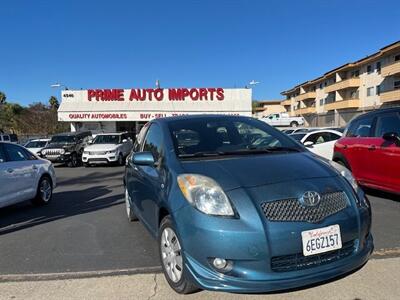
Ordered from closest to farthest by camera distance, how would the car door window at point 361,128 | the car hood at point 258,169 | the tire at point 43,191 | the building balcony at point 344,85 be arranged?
the car hood at point 258,169, the car door window at point 361,128, the tire at point 43,191, the building balcony at point 344,85

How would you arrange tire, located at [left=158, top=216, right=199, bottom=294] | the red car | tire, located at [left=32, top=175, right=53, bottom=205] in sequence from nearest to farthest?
tire, located at [left=158, top=216, right=199, bottom=294] → the red car → tire, located at [left=32, top=175, right=53, bottom=205]

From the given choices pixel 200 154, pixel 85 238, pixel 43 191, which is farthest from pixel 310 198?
pixel 43 191

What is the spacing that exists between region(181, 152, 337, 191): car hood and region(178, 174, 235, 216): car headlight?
7 cm

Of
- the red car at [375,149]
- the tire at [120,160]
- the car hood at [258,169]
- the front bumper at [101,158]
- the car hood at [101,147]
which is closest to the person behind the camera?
the car hood at [258,169]

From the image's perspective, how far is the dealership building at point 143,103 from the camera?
32.0 meters

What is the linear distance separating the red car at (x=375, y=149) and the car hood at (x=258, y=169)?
140 inches

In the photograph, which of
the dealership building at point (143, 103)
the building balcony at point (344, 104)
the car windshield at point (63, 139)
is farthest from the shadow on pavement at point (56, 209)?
the building balcony at point (344, 104)

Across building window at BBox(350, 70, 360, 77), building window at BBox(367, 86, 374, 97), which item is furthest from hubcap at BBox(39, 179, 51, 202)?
building window at BBox(350, 70, 360, 77)

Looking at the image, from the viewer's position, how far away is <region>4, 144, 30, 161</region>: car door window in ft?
25.6

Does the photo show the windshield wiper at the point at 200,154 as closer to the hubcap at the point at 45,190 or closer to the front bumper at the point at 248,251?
the front bumper at the point at 248,251

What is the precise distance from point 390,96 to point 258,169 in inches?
1847

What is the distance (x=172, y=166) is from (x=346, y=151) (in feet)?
18.6

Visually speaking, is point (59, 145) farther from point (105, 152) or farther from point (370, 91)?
point (370, 91)

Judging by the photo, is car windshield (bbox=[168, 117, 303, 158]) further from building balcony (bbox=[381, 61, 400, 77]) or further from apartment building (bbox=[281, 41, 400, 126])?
building balcony (bbox=[381, 61, 400, 77])
